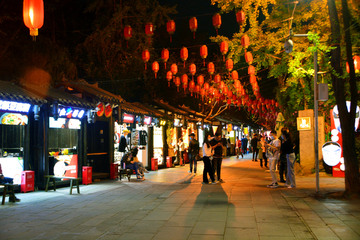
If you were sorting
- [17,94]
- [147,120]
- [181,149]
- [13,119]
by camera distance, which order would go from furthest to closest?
[181,149], [147,120], [13,119], [17,94]

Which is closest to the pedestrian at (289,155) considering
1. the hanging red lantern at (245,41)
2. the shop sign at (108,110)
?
the hanging red lantern at (245,41)

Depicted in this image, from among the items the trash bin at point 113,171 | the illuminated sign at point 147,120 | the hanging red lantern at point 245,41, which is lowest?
the trash bin at point 113,171

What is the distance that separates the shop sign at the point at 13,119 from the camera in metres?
10.9

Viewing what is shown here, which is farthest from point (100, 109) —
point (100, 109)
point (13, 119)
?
point (13, 119)

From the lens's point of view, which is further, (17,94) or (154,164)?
(154,164)

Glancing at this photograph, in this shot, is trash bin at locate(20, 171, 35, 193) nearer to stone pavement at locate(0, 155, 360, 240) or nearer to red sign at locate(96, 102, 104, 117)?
stone pavement at locate(0, 155, 360, 240)

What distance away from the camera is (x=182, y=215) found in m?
7.59

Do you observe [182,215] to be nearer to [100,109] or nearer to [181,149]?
[100,109]

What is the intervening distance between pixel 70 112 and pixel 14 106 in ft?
8.40

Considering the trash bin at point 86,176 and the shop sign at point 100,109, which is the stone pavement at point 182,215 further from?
the shop sign at point 100,109

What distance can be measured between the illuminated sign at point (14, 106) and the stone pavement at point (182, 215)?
279 cm

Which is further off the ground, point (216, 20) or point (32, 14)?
point (216, 20)

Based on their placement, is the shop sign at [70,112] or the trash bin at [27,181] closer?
the trash bin at [27,181]

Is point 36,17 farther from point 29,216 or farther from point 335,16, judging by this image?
point 335,16
